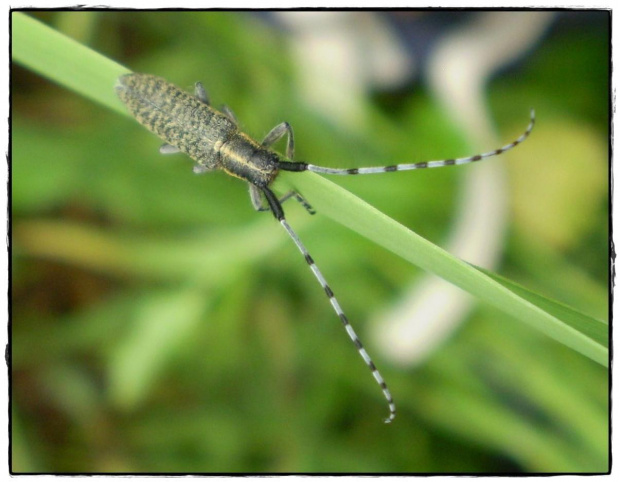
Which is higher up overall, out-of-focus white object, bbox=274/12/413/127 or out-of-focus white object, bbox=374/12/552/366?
out-of-focus white object, bbox=274/12/413/127

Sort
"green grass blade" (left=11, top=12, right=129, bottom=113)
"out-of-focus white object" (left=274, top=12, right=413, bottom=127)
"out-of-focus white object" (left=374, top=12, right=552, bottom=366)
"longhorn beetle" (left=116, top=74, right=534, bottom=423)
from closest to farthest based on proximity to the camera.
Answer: "green grass blade" (left=11, top=12, right=129, bottom=113) < "longhorn beetle" (left=116, top=74, right=534, bottom=423) < "out-of-focus white object" (left=374, top=12, right=552, bottom=366) < "out-of-focus white object" (left=274, top=12, right=413, bottom=127)

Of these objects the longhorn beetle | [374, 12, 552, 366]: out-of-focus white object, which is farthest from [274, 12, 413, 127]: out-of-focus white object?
the longhorn beetle

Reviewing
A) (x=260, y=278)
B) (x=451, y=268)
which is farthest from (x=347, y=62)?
(x=451, y=268)

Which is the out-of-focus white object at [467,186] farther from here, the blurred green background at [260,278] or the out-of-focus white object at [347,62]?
the out-of-focus white object at [347,62]

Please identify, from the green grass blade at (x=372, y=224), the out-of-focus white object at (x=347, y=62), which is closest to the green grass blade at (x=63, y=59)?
the green grass blade at (x=372, y=224)

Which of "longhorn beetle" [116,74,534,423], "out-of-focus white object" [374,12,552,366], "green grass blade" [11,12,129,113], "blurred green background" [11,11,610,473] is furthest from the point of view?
"out-of-focus white object" [374,12,552,366]

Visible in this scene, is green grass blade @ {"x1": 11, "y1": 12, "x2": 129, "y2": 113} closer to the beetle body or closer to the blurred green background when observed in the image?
the beetle body

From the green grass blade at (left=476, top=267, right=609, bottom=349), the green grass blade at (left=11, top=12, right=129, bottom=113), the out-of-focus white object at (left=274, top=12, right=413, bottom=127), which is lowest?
the green grass blade at (left=476, top=267, right=609, bottom=349)
